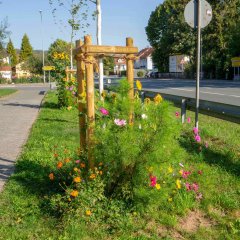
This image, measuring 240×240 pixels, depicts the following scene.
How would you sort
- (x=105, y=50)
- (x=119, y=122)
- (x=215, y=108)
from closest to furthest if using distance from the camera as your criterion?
(x=119, y=122)
(x=105, y=50)
(x=215, y=108)

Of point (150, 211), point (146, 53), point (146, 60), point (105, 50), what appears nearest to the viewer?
point (150, 211)

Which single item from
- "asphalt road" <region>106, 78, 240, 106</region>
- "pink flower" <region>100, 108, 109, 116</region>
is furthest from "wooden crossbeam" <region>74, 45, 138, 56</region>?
"asphalt road" <region>106, 78, 240, 106</region>

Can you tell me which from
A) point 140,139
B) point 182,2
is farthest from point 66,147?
point 182,2

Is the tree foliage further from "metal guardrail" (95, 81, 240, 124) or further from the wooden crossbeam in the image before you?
the wooden crossbeam

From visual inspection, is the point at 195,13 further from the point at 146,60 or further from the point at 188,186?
the point at 146,60

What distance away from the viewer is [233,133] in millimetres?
7984

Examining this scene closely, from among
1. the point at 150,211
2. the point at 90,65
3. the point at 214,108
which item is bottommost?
the point at 150,211

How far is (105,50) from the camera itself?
4.08 meters

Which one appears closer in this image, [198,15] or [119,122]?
[119,122]

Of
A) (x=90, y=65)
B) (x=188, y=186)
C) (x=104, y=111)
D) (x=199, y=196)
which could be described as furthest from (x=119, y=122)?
(x=199, y=196)

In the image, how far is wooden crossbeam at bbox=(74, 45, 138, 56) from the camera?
13.1 feet

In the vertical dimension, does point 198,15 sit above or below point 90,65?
above

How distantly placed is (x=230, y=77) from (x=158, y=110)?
4805 centimetres

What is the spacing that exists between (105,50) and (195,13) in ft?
12.3
